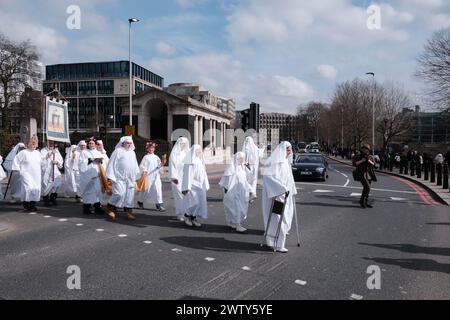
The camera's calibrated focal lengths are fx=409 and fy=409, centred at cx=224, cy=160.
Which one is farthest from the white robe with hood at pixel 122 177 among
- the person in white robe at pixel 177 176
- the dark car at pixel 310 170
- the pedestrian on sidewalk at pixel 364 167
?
the dark car at pixel 310 170

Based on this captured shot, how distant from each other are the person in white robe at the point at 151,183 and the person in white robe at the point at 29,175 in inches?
105

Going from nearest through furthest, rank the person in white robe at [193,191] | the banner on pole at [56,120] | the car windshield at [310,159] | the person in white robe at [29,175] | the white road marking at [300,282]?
the white road marking at [300,282] < the person in white robe at [193,191] < the person in white robe at [29,175] < the banner on pole at [56,120] < the car windshield at [310,159]

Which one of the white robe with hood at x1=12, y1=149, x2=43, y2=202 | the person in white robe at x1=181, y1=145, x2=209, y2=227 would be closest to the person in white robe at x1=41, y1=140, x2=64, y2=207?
the white robe with hood at x1=12, y1=149, x2=43, y2=202

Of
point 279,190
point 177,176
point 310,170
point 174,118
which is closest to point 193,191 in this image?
point 177,176

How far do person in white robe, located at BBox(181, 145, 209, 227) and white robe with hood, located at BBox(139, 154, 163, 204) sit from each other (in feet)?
7.67

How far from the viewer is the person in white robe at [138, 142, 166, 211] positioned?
10953 millimetres

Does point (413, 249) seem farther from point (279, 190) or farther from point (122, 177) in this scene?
point (122, 177)

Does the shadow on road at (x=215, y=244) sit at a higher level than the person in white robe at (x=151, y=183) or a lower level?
lower

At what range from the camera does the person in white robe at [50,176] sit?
37.9 feet

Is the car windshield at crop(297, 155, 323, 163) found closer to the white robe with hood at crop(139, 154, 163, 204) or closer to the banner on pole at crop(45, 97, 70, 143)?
the white robe with hood at crop(139, 154, 163, 204)

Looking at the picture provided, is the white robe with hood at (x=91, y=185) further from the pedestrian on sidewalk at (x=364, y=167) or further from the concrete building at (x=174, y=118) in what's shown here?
the concrete building at (x=174, y=118)

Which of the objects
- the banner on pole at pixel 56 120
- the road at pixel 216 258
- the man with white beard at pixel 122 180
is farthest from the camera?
the banner on pole at pixel 56 120

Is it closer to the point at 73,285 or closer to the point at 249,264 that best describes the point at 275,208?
the point at 249,264
